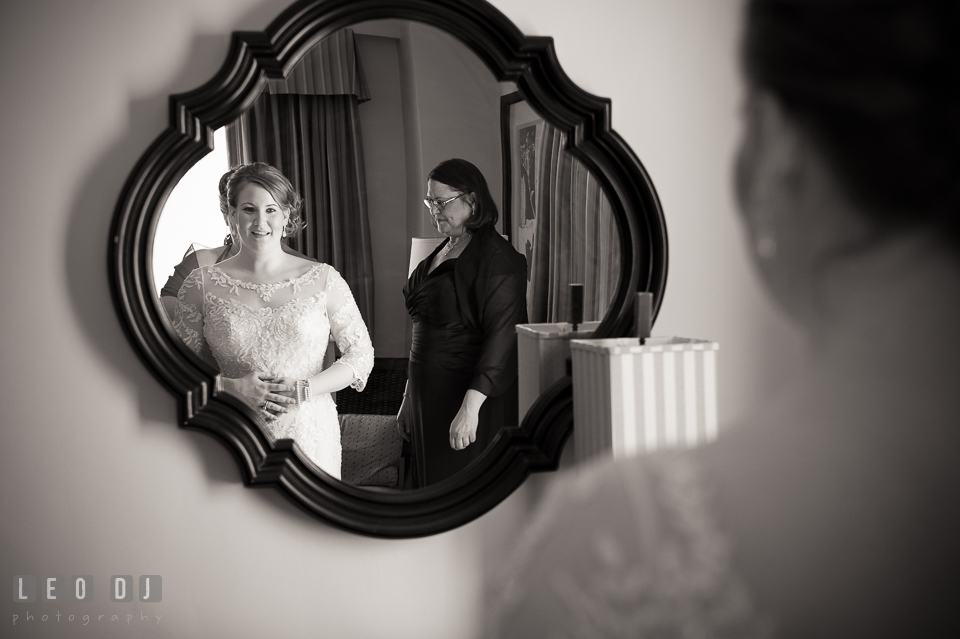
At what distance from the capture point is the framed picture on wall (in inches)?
48.4

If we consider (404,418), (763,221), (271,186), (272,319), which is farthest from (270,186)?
(763,221)

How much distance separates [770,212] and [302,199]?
87 centimetres

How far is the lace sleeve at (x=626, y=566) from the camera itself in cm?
130

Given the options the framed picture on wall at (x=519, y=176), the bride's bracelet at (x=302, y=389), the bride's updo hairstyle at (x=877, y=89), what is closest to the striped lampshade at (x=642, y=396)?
the framed picture on wall at (x=519, y=176)

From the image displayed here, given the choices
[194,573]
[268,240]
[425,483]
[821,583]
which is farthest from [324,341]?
[821,583]

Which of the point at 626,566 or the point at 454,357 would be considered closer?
the point at 454,357

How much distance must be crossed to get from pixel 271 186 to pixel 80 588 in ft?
2.42

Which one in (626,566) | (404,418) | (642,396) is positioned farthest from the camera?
(626,566)

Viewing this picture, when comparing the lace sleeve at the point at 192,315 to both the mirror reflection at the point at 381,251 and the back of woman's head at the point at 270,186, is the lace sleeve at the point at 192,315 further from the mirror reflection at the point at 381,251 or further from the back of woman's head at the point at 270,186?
the back of woman's head at the point at 270,186

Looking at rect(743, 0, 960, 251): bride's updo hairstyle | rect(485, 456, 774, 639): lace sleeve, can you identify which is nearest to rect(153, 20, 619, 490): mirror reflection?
rect(485, 456, 774, 639): lace sleeve

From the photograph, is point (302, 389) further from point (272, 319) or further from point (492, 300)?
point (492, 300)

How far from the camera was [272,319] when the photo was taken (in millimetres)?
1164

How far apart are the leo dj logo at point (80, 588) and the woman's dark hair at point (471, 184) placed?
31.8 inches

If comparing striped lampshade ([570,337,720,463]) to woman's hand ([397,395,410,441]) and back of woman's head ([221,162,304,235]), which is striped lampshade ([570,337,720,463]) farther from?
back of woman's head ([221,162,304,235])
